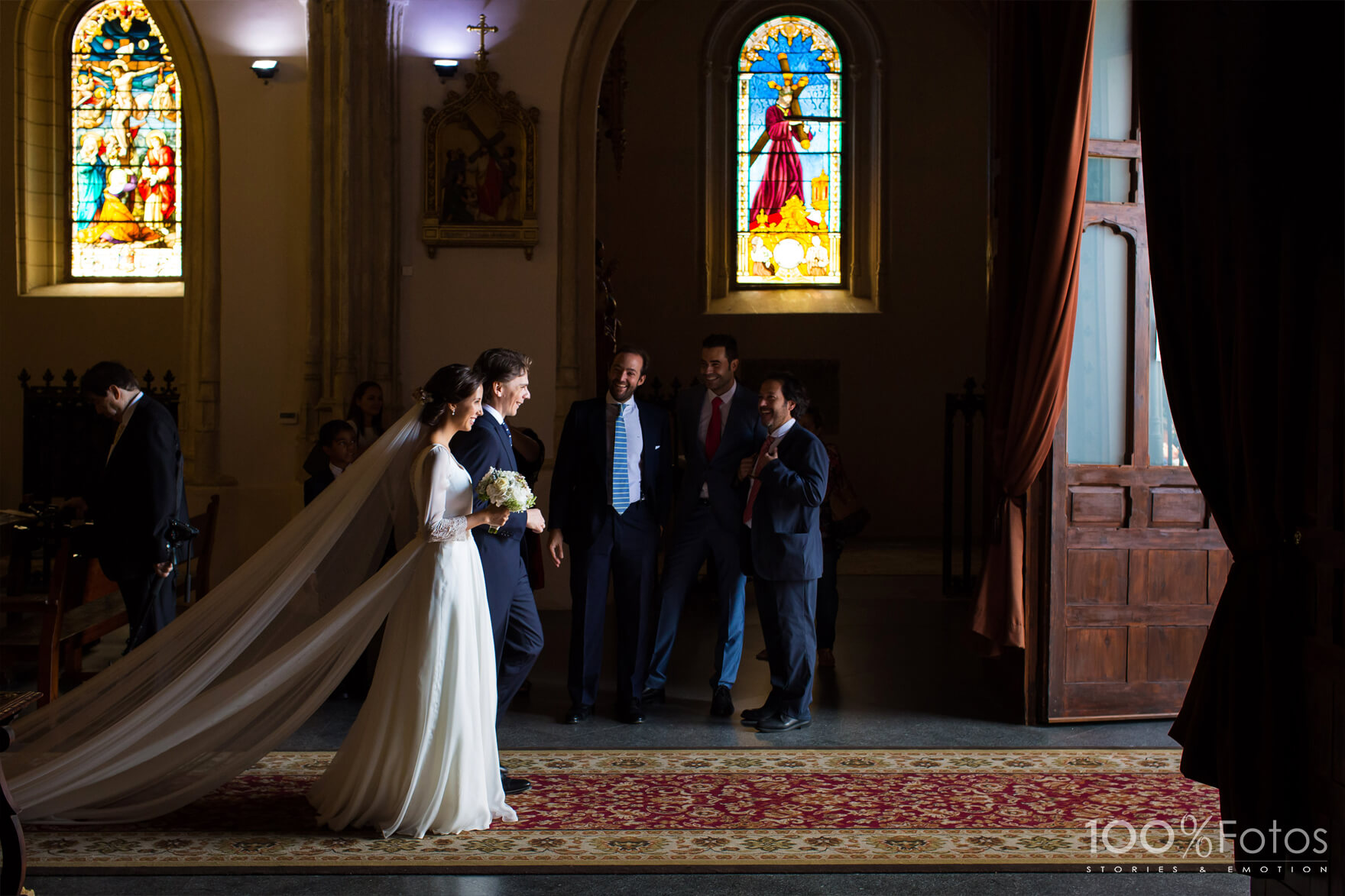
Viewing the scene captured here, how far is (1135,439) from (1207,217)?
7.73 feet

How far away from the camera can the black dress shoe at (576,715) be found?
5.06 m

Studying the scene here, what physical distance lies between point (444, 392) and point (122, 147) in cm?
879

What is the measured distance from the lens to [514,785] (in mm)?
4129

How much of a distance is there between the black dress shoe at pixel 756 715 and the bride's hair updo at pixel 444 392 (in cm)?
200

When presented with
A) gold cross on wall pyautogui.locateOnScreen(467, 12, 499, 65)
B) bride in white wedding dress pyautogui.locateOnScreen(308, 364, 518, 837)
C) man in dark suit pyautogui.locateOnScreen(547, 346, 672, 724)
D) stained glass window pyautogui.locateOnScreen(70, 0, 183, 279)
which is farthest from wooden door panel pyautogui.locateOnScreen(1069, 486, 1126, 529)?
stained glass window pyautogui.locateOnScreen(70, 0, 183, 279)

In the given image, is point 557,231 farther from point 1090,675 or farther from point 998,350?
point 1090,675

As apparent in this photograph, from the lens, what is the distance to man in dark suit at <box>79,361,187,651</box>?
475 centimetres

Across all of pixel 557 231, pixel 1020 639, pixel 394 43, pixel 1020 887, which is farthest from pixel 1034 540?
pixel 394 43

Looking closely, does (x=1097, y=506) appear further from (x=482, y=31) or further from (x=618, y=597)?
(x=482, y=31)

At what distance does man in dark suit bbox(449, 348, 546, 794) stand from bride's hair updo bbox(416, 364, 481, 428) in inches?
13.8

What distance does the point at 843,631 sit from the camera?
23.3ft

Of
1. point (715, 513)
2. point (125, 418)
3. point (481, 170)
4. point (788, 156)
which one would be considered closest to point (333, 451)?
point (125, 418)

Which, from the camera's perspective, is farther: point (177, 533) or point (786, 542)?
point (786, 542)

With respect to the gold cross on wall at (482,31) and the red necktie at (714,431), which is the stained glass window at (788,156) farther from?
the red necktie at (714,431)
